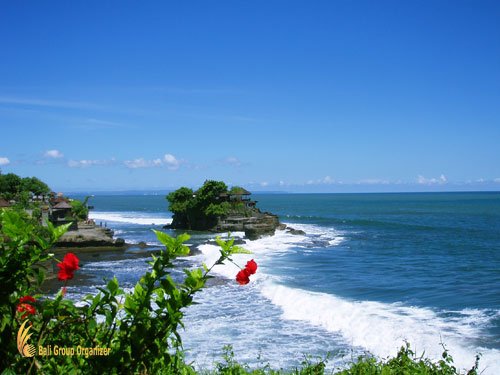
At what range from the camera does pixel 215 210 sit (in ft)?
201

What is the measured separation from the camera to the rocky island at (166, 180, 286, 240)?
6013 centimetres

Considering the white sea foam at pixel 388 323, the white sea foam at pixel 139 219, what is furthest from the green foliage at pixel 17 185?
the white sea foam at pixel 388 323

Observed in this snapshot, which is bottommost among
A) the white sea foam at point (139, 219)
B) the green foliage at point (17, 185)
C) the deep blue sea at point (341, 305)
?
the white sea foam at point (139, 219)

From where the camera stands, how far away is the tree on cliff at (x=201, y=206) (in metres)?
61.9

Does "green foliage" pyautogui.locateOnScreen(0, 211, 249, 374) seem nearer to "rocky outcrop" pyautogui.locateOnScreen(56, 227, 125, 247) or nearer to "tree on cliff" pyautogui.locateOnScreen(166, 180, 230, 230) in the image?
"rocky outcrop" pyautogui.locateOnScreen(56, 227, 125, 247)

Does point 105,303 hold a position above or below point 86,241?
above

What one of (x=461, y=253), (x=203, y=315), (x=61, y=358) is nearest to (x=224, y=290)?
(x=203, y=315)

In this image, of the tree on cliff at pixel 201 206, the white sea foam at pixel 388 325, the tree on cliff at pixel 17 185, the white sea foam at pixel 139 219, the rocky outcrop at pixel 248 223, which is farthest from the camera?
the white sea foam at pixel 139 219

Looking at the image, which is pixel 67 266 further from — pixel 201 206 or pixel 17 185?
pixel 17 185

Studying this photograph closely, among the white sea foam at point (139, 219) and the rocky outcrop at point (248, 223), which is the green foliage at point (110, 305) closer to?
the rocky outcrop at point (248, 223)

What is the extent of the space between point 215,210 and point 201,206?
9.86 ft

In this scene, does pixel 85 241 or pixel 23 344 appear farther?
pixel 85 241

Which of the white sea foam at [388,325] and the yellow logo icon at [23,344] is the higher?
the yellow logo icon at [23,344]

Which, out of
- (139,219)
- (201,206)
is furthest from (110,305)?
(139,219)
